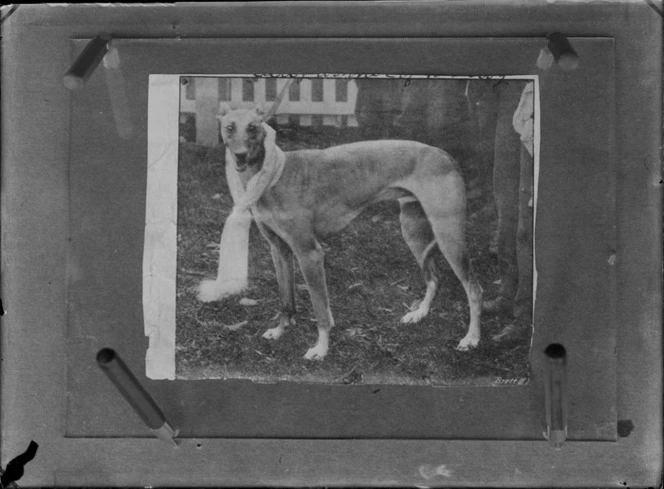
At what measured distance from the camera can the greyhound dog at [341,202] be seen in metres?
0.59

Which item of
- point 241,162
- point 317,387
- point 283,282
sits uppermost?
point 241,162

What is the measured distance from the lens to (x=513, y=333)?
584 mm

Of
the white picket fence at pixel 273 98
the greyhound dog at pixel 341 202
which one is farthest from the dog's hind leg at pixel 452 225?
the white picket fence at pixel 273 98

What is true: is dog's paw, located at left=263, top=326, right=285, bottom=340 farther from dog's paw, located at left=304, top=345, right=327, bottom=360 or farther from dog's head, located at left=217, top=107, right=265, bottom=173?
dog's head, located at left=217, top=107, right=265, bottom=173

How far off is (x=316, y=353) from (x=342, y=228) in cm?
12

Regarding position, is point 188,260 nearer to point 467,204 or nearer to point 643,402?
point 467,204

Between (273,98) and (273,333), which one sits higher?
(273,98)

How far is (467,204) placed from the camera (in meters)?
0.59

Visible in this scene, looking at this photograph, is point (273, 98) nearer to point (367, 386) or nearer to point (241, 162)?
point (241, 162)

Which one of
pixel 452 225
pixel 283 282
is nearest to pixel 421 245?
pixel 452 225

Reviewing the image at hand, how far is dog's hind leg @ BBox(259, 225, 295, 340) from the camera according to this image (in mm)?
587

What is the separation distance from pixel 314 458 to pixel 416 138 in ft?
1.07

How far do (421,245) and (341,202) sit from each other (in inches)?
3.5

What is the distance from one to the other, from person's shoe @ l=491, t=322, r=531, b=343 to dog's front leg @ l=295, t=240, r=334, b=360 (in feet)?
0.54
